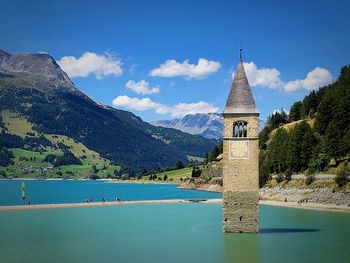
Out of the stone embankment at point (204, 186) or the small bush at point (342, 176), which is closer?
the small bush at point (342, 176)

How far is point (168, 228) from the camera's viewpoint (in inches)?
1973

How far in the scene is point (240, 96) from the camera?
42.6 metres

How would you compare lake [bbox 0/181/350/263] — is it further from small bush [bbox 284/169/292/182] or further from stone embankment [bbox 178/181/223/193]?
stone embankment [bbox 178/181/223/193]

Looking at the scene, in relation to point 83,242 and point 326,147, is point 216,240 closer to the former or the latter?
point 83,242

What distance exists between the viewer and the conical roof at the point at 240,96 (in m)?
42.1

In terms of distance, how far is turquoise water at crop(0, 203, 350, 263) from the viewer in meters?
34.1

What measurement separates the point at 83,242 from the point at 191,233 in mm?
10321

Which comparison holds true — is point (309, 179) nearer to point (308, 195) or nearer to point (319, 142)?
point (308, 195)

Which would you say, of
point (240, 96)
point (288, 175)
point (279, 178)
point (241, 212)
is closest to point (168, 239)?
point (241, 212)

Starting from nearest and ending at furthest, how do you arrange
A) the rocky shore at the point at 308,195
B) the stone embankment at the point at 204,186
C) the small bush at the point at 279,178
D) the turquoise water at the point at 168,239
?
1. the turquoise water at the point at 168,239
2. the rocky shore at the point at 308,195
3. the small bush at the point at 279,178
4. the stone embankment at the point at 204,186

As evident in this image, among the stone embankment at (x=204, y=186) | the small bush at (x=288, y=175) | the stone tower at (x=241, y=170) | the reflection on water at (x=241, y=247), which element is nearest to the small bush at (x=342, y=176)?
the small bush at (x=288, y=175)

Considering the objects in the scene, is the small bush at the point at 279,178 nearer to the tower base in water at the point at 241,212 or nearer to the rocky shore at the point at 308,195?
the rocky shore at the point at 308,195

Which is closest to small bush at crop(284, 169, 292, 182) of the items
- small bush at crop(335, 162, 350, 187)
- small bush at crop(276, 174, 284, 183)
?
small bush at crop(276, 174, 284, 183)

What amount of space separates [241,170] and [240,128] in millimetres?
3684
